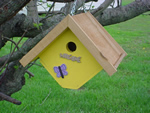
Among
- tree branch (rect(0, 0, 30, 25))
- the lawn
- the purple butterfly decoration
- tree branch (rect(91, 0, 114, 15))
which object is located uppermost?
tree branch (rect(0, 0, 30, 25))

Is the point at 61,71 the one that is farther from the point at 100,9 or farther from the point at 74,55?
the point at 100,9

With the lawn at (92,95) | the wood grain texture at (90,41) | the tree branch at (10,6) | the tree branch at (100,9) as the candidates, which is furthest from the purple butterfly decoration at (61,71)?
the lawn at (92,95)

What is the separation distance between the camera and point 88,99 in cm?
396

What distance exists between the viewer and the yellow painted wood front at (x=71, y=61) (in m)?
1.73

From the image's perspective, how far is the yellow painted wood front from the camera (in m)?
1.73

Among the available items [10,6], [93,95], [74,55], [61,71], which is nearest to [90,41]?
[74,55]

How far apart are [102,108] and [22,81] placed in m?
1.76

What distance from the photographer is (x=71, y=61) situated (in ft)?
5.91

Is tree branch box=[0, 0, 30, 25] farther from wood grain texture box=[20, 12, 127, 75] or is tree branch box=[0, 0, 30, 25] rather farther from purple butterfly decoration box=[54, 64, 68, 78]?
purple butterfly decoration box=[54, 64, 68, 78]

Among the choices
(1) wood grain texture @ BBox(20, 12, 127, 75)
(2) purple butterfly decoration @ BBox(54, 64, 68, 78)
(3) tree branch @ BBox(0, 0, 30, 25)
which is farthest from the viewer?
(2) purple butterfly decoration @ BBox(54, 64, 68, 78)

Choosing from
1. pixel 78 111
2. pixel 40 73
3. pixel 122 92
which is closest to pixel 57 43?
pixel 78 111

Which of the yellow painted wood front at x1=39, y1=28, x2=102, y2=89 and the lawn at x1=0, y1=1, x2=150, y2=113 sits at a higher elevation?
the yellow painted wood front at x1=39, y1=28, x2=102, y2=89

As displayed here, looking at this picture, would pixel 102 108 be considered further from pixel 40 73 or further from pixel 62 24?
pixel 62 24

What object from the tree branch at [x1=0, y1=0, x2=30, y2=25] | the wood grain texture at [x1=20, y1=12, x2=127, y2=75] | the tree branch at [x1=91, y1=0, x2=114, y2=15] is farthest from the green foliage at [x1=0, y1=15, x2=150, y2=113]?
the tree branch at [x1=0, y1=0, x2=30, y2=25]
